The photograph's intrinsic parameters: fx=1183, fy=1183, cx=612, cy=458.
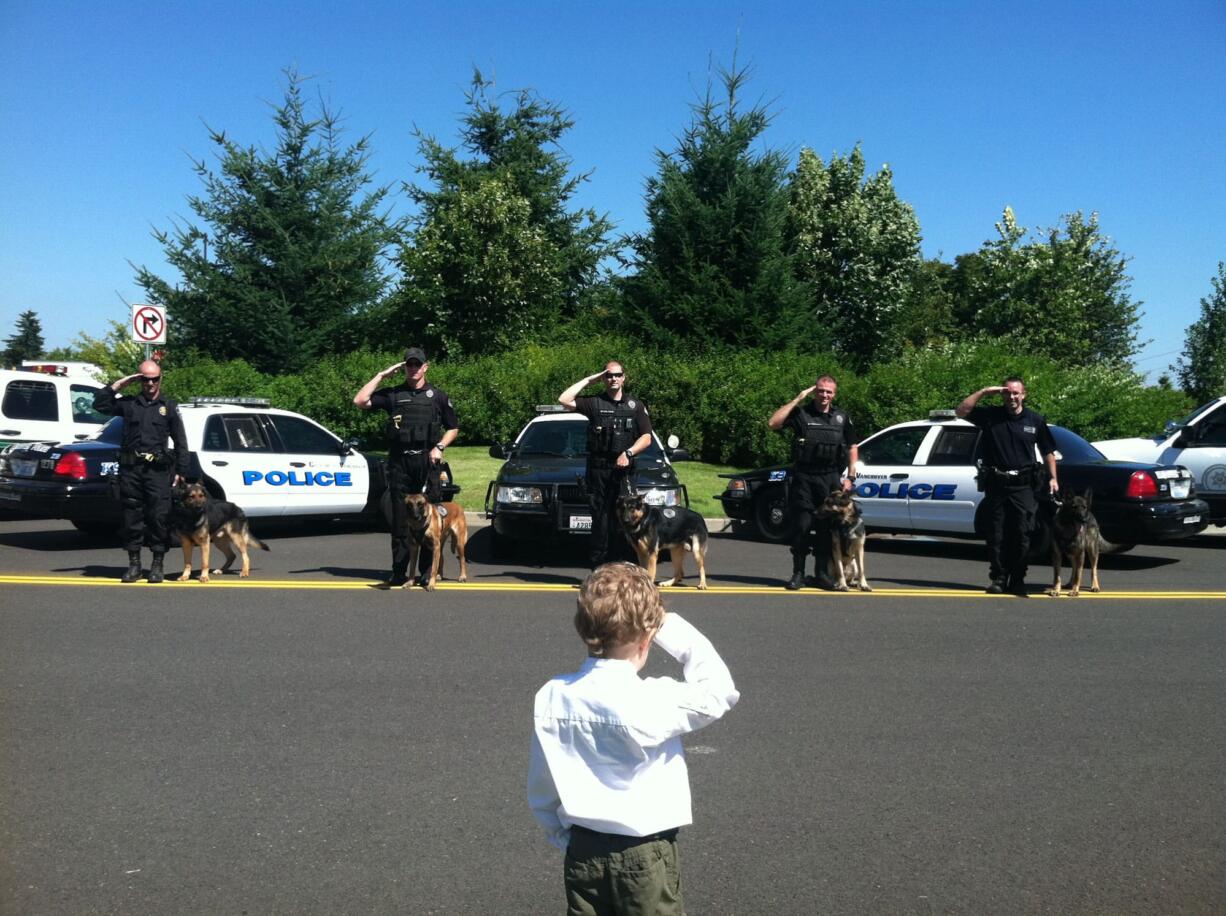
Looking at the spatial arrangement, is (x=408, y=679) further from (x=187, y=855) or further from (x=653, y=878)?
(x=653, y=878)

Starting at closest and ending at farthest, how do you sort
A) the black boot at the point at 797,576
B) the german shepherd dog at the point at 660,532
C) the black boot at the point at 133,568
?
the german shepherd dog at the point at 660,532
the black boot at the point at 133,568
the black boot at the point at 797,576

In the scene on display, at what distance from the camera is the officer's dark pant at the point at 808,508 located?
1080cm

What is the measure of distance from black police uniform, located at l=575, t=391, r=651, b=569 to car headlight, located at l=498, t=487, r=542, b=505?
1.50 meters

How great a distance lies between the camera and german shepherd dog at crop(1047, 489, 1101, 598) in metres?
10.7

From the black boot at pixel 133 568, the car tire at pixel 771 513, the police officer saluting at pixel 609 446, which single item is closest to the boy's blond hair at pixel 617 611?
the police officer saluting at pixel 609 446

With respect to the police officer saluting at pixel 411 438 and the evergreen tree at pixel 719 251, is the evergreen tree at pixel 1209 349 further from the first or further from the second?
the police officer saluting at pixel 411 438

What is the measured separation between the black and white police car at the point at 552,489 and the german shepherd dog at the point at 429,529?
1.15 metres

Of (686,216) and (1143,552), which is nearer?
(1143,552)

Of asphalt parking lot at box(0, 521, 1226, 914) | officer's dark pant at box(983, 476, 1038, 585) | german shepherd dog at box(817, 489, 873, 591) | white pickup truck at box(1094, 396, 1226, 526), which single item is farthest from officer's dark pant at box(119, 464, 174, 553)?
white pickup truck at box(1094, 396, 1226, 526)

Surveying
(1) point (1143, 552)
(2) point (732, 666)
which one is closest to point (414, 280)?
(1) point (1143, 552)

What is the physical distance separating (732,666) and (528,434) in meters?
6.69

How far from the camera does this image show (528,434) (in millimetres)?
13789

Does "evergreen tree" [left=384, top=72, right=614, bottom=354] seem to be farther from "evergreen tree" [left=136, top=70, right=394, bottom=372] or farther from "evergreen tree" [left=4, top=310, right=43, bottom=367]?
"evergreen tree" [left=4, top=310, right=43, bottom=367]

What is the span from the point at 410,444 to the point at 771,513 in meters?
5.64
